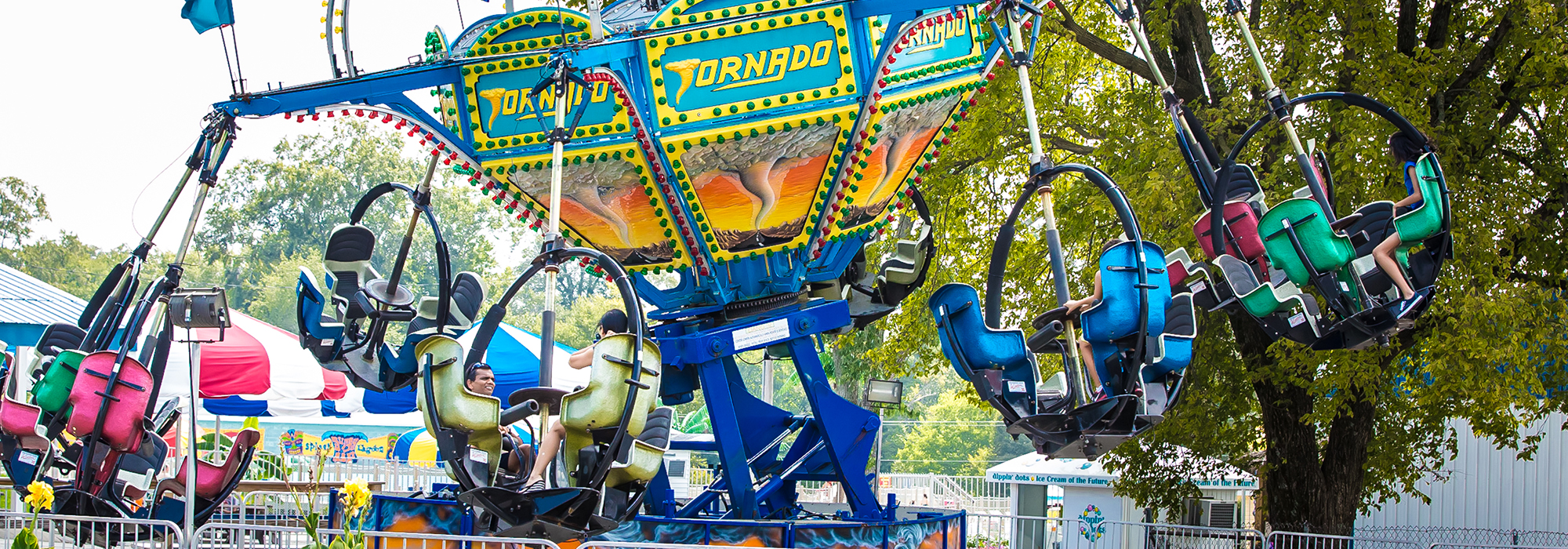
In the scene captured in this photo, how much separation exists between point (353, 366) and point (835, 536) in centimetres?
334

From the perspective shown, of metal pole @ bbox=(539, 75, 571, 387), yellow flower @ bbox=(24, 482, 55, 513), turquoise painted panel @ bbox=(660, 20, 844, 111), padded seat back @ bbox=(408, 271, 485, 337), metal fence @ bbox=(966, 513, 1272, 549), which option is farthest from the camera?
metal fence @ bbox=(966, 513, 1272, 549)

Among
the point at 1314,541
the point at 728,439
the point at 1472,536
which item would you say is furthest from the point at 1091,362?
the point at 1472,536

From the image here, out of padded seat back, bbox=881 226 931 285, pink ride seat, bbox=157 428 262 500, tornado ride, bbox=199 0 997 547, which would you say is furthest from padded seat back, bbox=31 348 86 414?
padded seat back, bbox=881 226 931 285

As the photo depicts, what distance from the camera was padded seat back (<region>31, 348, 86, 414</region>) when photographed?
6688 mm

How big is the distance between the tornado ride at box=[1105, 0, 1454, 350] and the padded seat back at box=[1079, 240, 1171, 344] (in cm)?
74

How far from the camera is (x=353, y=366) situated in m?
8.40

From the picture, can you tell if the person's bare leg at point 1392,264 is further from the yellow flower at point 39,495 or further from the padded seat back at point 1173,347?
the yellow flower at point 39,495

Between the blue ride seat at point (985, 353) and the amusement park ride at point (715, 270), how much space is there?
1 cm

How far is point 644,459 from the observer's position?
6.06 m

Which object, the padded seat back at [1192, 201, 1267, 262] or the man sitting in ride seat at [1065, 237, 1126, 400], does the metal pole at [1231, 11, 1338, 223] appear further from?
the man sitting in ride seat at [1065, 237, 1126, 400]

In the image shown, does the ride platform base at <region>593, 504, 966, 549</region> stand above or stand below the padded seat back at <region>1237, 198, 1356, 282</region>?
below

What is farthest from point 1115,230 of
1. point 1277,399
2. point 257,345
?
point 257,345

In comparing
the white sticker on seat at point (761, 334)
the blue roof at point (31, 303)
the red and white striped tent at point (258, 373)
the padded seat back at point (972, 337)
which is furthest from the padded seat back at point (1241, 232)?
the blue roof at point (31, 303)

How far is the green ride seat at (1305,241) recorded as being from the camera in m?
5.94
